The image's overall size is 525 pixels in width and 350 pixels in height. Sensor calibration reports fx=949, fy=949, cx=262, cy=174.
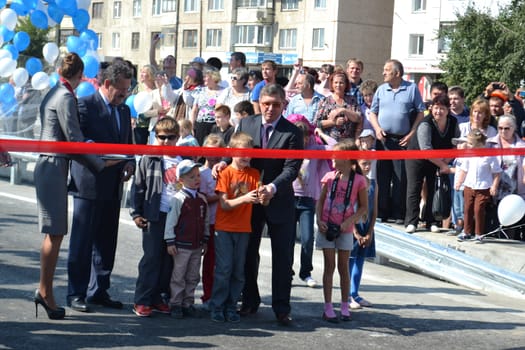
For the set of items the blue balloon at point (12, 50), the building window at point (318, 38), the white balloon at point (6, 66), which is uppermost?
the building window at point (318, 38)

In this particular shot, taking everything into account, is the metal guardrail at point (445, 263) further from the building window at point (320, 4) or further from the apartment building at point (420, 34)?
the building window at point (320, 4)

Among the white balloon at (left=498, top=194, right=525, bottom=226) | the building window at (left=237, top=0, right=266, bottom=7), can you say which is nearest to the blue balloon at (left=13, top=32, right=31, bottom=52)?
the white balloon at (left=498, top=194, right=525, bottom=226)

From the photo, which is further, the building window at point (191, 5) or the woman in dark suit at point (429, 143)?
the building window at point (191, 5)

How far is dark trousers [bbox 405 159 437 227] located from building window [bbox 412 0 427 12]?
5475cm

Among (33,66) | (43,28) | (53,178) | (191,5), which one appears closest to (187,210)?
(53,178)

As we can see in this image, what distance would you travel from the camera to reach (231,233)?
8094 millimetres

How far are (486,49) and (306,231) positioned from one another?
4251cm

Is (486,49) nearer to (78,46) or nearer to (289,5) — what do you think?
(289,5)

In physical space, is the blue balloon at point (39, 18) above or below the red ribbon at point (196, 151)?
above

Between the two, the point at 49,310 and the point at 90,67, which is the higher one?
the point at 90,67

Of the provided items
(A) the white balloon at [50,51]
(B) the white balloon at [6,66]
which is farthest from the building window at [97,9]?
(B) the white balloon at [6,66]

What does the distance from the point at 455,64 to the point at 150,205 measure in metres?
46.9

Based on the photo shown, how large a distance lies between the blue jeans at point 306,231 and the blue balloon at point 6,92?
7829 mm

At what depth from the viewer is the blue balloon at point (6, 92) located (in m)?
16.1
